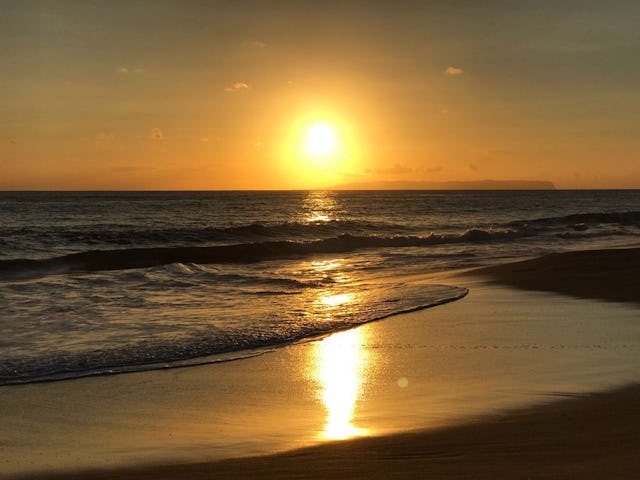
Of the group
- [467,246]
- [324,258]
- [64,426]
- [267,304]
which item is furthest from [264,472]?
[467,246]

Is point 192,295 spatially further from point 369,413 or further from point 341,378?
point 369,413

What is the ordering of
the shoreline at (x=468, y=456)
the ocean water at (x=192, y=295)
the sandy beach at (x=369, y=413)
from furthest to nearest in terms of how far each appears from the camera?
the ocean water at (x=192, y=295) < the sandy beach at (x=369, y=413) < the shoreline at (x=468, y=456)

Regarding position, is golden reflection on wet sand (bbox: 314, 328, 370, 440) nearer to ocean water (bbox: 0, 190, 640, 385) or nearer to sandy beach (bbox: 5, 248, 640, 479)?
sandy beach (bbox: 5, 248, 640, 479)

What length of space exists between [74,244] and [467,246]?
1768 centimetres

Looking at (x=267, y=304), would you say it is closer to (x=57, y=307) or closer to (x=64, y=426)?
(x=57, y=307)

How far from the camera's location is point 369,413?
620cm

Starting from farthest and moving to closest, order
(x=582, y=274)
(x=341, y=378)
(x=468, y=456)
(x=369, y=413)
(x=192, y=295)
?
Result: (x=582, y=274), (x=192, y=295), (x=341, y=378), (x=369, y=413), (x=468, y=456)

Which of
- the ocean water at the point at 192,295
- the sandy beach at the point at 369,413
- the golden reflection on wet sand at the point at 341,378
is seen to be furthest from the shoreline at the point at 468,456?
the ocean water at the point at 192,295

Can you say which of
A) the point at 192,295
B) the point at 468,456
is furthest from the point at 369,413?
the point at 192,295

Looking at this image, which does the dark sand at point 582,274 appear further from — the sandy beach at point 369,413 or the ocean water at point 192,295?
the sandy beach at point 369,413

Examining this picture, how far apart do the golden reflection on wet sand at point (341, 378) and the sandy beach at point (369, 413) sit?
0.09ft

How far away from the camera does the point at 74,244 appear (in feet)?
101

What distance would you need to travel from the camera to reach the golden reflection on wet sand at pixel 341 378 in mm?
5840

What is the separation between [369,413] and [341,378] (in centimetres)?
137
